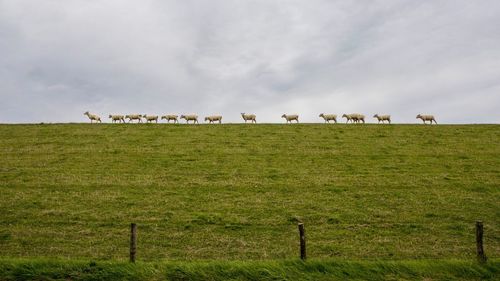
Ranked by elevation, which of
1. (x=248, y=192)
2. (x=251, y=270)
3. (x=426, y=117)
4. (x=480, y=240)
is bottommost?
(x=251, y=270)

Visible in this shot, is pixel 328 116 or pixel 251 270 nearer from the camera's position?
pixel 251 270

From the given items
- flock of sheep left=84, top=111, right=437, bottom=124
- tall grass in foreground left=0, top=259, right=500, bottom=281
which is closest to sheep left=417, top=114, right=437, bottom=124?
flock of sheep left=84, top=111, right=437, bottom=124

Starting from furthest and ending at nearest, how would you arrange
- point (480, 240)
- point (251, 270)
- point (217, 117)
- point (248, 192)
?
point (217, 117)
point (248, 192)
point (480, 240)
point (251, 270)

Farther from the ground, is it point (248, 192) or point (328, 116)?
point (328, 116)

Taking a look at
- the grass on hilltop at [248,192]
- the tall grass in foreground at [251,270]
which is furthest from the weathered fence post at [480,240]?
the grass on hilltop at [248,192]

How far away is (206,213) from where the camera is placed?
2327 cm

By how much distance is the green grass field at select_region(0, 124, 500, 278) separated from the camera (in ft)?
60.9

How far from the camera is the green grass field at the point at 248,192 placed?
1856 cm

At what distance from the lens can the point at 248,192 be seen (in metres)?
27.3

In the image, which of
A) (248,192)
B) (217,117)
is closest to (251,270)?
(248,192)

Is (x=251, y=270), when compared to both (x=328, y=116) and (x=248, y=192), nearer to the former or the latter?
(x=248, y=192)

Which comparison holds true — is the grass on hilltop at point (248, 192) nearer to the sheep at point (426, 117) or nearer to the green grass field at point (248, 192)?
the green grass field at point (248, 192)

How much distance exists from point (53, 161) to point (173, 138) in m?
→ 12.0

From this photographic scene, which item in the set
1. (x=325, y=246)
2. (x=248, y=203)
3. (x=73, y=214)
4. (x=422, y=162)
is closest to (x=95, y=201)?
(x=73, y=214)
